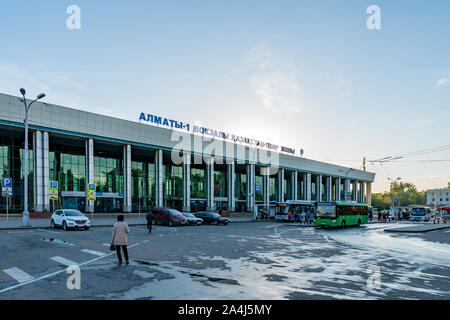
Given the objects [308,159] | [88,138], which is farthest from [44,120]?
[308,159]

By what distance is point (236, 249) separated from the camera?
1603 centimetres

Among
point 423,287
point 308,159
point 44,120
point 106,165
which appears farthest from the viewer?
point 308,159

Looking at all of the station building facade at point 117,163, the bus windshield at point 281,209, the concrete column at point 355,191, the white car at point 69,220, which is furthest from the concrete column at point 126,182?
the concrete column at point 355,191

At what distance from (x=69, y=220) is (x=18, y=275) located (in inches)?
673

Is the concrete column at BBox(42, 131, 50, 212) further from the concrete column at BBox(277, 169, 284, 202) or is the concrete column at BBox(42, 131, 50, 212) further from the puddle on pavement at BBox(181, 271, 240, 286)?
the concrete column at BBox(277, 169, 284, 202)

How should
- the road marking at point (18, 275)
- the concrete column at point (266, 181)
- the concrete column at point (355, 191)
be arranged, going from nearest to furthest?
the road marking at point (18, 275) → the concrete column at point (266, 181) → the concrete column at point (355, 191)

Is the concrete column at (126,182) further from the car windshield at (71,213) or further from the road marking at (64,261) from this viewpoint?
the road marking at (64,261)

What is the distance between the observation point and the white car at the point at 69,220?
2542 centimetres

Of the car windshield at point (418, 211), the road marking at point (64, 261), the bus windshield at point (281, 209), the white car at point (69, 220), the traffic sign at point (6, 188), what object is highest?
the traffic sign at point (6, 188)

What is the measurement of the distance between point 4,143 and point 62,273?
146 feet

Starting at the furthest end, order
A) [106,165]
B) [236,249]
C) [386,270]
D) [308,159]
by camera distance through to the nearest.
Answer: [308,159] → [106,165] → [236,249] → [386,270]

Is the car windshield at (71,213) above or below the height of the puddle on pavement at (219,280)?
below

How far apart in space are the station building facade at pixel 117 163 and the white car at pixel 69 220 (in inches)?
440
